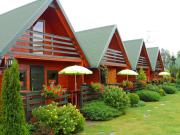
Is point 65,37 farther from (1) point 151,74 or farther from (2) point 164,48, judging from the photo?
(2) point 164,48

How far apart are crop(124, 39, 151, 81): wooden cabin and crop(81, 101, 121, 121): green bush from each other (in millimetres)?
12486

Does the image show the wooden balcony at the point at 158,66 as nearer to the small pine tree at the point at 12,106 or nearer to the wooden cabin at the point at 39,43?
the wooden cabin at the point at 39,43

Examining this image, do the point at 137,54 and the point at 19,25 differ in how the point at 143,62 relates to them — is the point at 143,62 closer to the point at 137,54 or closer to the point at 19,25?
the point at 137,54

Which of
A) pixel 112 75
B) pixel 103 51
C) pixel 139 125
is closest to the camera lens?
pixel 139 125

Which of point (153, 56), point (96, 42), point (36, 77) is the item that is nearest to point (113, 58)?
point (96, 42)

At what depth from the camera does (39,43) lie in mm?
14805

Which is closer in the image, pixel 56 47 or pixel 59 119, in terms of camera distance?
pixel 59 119

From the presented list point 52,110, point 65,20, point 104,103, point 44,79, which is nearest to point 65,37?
point 65,20

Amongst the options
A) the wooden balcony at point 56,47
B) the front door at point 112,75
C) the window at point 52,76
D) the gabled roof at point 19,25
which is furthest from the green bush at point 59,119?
the front door at point 112,75

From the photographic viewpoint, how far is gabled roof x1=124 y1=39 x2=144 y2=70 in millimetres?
28047

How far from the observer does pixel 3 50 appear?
11.5m

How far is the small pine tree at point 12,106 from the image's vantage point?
8.74m

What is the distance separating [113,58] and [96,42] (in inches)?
98.8

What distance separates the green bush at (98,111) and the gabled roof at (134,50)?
12626 mm
